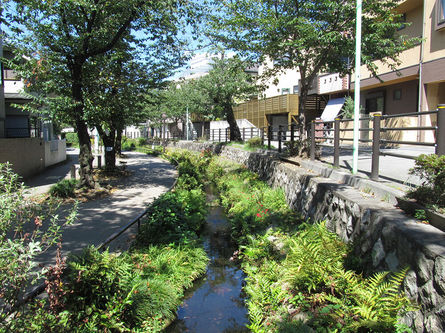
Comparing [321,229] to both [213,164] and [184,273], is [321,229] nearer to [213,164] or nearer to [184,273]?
[184,273]

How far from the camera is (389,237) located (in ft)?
13.0

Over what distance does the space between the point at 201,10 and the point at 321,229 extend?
9.94 metres

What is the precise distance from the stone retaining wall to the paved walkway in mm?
4111

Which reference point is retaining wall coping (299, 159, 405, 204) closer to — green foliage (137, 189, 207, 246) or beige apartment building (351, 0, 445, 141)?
green foliage (137, 189, 207, 246)

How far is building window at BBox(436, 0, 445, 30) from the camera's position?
13305mm

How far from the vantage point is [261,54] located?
11.2 m

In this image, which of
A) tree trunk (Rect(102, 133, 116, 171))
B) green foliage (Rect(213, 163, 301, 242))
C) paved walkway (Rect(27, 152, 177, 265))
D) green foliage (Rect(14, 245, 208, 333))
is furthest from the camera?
tree trunk (Rect(102, 133, 116, 171))

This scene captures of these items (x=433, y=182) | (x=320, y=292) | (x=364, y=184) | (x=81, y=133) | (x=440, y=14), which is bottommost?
(x=320, y=292)

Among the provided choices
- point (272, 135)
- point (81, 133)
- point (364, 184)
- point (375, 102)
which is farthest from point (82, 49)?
point (375, 102)

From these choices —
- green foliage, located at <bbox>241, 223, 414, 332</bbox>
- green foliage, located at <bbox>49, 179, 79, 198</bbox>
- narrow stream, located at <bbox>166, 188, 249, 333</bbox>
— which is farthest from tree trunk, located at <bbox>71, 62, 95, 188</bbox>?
green foliage, located at <bbox>241, 223, 414, 332</bbox>

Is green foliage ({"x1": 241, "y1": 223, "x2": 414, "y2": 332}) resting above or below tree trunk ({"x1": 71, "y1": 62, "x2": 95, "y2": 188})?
below

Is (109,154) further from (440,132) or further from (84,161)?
(440,132)

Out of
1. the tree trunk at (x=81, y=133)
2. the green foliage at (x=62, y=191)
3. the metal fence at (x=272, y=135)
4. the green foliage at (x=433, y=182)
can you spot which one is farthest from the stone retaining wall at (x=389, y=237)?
the tree trunk at (x=81, y=133)

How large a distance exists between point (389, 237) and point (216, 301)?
11.0ft
